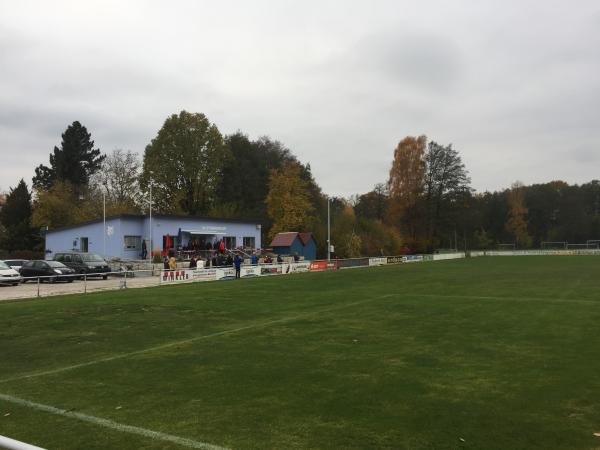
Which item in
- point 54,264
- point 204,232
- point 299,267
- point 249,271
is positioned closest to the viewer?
point 54,264

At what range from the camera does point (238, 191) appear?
250ft

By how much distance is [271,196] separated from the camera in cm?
6700

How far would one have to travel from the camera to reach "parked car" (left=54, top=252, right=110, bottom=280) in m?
35.7

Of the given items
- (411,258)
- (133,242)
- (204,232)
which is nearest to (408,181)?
(411,258)

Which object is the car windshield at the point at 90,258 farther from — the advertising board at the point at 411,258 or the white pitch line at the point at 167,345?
the advertising board at the point at 411,258

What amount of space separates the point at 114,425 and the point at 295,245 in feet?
167

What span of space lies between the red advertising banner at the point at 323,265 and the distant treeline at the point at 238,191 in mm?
16087

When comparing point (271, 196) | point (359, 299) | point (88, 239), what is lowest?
point (359, 299)

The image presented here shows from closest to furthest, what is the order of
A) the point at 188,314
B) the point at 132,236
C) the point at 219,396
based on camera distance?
the point at 219,396, the point at 188,314, the point at 132,236

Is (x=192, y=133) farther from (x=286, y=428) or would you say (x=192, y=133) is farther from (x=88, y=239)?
(x=286, y=428)

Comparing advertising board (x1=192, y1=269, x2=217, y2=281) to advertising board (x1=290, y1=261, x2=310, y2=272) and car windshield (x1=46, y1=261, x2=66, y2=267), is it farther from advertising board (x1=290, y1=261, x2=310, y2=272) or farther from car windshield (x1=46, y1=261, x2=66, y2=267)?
advertising board (x1=290, y1=261, x2=310, y2=272)

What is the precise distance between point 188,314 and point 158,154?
53.5m

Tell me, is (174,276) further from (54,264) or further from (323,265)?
(323,265)

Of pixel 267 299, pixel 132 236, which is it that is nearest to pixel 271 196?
pixel 132 236
